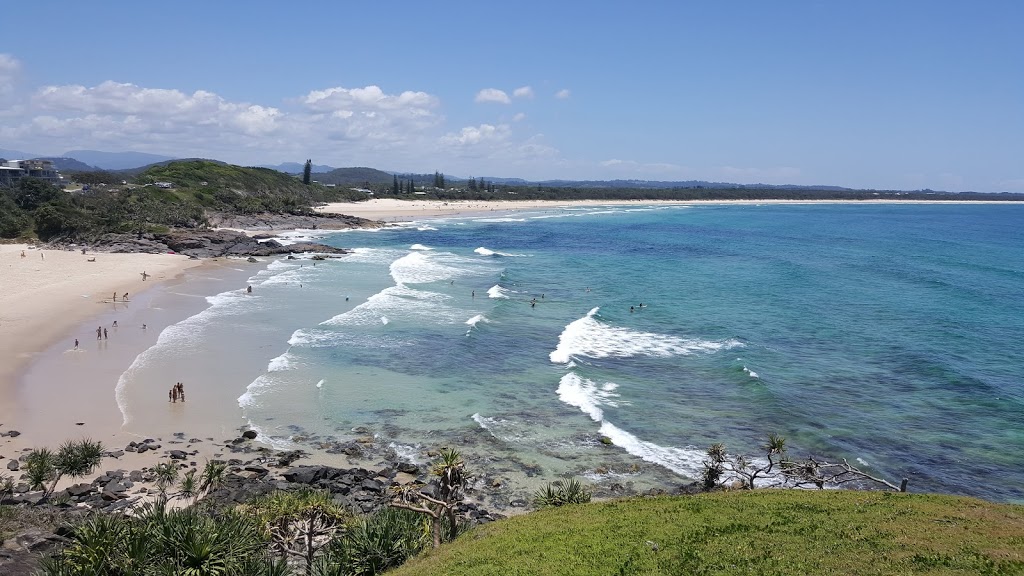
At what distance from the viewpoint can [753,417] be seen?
27.3 metres

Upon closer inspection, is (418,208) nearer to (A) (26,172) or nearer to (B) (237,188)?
(B) (237,188)

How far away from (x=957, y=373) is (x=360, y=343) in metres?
29.5

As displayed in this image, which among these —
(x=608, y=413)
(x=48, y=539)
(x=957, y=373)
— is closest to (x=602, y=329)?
(x=608, y=413)

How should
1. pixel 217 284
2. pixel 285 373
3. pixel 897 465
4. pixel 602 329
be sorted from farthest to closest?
pixel 217 284 → pixel 602 329 → pixel 285 373 → pixel 897 465

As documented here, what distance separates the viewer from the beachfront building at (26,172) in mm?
101188

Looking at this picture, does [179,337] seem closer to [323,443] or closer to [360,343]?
[360,343]

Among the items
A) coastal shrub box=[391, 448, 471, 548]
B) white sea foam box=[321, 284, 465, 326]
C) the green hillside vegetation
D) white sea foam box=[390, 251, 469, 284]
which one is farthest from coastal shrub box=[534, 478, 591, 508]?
the green hillside vegetation

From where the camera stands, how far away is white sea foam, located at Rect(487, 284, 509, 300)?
5097 cm

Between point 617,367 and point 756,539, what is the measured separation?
65.7 ft

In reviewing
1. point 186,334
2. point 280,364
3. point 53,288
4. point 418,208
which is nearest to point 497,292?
point 280,364

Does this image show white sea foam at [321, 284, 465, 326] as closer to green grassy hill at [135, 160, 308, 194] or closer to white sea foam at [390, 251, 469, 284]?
white sea foam at [390, 251, 469, 284]

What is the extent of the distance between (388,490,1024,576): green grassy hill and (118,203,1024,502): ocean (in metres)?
6.02

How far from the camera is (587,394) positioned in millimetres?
29703

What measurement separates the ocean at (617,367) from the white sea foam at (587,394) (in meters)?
→ 0.12
